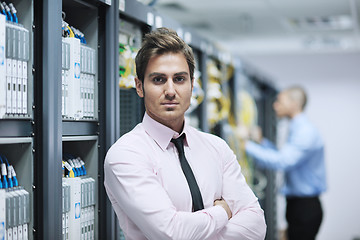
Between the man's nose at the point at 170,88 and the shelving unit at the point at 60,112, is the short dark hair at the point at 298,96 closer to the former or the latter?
the shelving unit at the point at 60,112

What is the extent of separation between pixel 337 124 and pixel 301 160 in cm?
449

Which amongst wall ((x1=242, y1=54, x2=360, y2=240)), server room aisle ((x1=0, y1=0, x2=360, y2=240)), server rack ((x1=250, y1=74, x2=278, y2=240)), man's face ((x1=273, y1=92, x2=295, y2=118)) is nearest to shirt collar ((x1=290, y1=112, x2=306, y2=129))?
man's face ((x1=273, y1=92, x2=295, y2=118))

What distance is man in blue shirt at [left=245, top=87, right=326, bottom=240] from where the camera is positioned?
13.8ft

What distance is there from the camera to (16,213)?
1.40 metres

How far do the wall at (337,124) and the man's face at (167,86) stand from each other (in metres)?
7.31

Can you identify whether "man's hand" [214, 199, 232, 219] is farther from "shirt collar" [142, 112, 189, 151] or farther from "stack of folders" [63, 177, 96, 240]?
"stack of folders" [63, 177, 96, 240]

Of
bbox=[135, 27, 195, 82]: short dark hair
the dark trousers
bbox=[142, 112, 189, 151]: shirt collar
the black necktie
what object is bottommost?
the dark trousers

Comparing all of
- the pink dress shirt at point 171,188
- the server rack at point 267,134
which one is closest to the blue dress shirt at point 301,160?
the server rack at point 267,134

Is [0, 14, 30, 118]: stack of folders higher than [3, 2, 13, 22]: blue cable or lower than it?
lower

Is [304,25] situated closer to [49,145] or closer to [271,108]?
[271,108]

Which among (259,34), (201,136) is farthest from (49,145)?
(259,34)

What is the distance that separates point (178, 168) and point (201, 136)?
244 mm

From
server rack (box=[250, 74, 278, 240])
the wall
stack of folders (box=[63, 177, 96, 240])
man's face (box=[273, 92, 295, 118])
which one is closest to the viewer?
stack of folders (box=[63, 177, 96, 240])

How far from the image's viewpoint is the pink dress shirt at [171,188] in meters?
1.40
